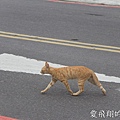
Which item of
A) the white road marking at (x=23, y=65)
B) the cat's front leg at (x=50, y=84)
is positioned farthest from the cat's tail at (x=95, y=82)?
the white road marking at (x=23, y=65)

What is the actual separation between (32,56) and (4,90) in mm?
1794

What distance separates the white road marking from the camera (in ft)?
23.2

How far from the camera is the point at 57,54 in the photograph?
27.3 ft

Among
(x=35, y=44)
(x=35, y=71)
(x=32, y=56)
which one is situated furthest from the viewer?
(x=35, y=44)

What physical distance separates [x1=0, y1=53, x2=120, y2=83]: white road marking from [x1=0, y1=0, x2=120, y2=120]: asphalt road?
185mm

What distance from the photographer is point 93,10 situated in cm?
1351

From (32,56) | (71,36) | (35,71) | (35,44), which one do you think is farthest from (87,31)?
(35,71)

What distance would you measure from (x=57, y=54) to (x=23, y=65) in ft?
3.13

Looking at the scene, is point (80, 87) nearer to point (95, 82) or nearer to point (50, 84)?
point (95, 82)

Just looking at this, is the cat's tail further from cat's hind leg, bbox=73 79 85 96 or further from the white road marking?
the white road marking

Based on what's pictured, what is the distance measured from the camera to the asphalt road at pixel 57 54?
586 cm

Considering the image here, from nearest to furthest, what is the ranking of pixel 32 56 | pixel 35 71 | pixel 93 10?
pixel 35 71, pixel 32 56, pixel 93 10

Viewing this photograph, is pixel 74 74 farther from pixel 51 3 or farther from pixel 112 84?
pixel 51 3

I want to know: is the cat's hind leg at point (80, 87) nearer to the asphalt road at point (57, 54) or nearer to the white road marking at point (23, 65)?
the asphalt road at point (57, 54)
